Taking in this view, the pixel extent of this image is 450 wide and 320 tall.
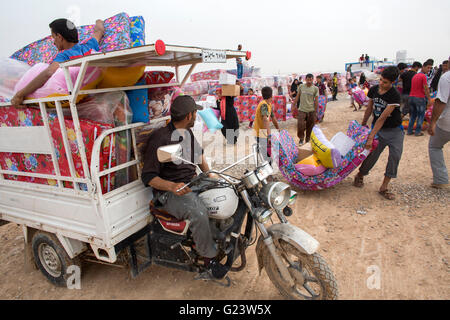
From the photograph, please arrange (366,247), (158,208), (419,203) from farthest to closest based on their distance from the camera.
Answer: (419,203), (366,247), (158,208)

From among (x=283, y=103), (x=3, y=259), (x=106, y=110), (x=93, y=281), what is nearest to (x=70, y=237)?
(x=93, y=281)

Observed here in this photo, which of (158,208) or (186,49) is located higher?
(186,49)

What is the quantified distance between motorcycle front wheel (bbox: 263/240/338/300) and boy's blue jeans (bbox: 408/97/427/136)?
6673 millimetres

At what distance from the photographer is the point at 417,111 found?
730cm

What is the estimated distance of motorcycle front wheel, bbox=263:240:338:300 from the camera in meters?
2.16

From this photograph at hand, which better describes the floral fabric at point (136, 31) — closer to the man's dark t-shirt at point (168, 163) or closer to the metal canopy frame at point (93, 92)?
the metal canopy frame at point (93, 92)

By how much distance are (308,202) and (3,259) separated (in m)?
4.39

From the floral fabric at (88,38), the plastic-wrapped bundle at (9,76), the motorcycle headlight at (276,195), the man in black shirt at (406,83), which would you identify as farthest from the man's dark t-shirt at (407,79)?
the plastic-wrapped bundle at (9,76)

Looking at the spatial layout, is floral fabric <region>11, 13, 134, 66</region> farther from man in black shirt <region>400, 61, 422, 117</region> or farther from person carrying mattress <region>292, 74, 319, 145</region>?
man in black shirt <region>400, 61, 422, 117</region>

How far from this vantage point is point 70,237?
257cm

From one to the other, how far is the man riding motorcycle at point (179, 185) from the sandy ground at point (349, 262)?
2.08 ft

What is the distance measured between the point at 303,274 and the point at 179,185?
1294mm

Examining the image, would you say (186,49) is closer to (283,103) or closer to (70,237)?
(70,237)

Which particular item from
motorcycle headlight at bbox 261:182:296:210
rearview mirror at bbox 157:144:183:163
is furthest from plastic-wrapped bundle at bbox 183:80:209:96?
rearview mirror at bbox 157:144:183:163
